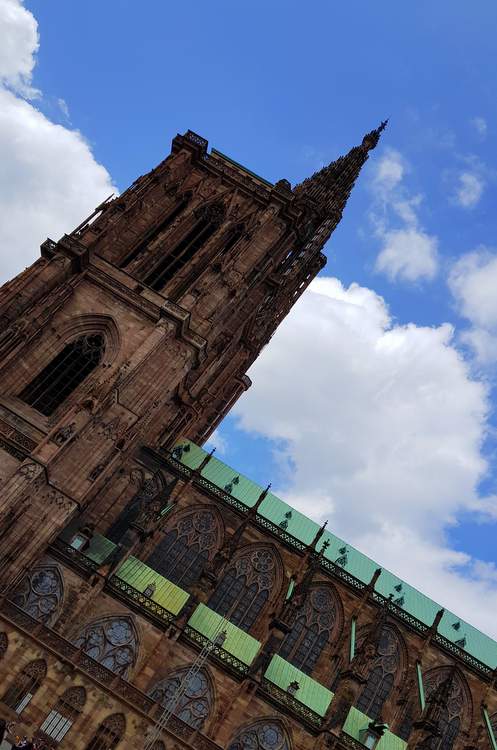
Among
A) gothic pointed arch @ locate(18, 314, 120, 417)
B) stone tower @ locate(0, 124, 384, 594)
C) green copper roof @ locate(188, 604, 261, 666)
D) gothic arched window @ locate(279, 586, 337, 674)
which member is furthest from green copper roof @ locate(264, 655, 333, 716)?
gothic pointed arch @ locate(18, 314, 120, 417)

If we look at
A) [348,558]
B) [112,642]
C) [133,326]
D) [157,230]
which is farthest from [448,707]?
[157,230]

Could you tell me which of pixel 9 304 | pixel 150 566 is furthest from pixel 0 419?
pixel 150 566

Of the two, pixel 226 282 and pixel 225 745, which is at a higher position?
pixel 226 282

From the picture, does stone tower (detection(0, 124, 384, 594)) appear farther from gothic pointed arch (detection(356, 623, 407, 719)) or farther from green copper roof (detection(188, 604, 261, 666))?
gothic pointed arch (detection(356, 623, 407, 719))

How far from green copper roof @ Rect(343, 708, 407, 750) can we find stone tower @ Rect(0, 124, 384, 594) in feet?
44.9

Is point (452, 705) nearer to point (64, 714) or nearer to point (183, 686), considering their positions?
point (183, 686)

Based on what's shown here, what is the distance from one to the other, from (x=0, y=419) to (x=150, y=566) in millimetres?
11161

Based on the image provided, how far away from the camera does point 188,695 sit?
28500 millimetres

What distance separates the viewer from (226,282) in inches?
1467

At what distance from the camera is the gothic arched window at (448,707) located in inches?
1398

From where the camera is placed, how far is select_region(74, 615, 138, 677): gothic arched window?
28.3 metres

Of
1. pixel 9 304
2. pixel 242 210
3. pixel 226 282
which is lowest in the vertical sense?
pixel 9 304

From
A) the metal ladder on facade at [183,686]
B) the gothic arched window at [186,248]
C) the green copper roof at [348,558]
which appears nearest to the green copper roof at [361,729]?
the metal ladder on facade at [183,686]

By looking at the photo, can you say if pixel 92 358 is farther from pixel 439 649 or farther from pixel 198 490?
pixel 439 649
